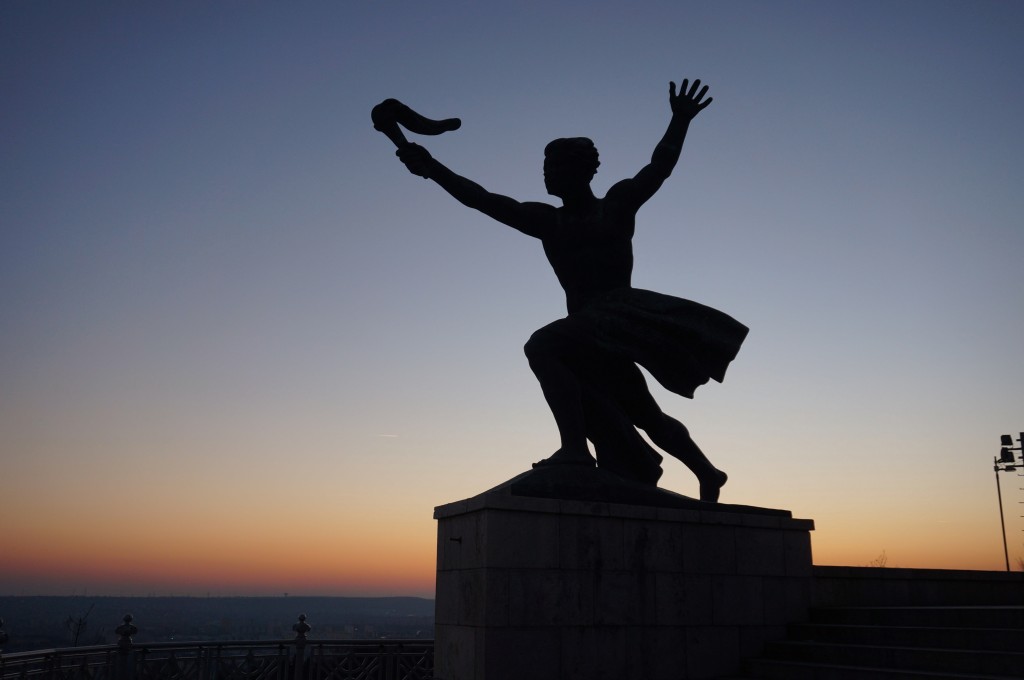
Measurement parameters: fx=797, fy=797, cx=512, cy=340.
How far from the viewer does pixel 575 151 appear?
8.27 m

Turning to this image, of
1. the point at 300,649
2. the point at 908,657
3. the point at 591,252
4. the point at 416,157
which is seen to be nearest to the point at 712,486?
the point at 908,657

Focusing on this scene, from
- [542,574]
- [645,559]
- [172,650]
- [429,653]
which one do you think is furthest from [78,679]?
[645,559]

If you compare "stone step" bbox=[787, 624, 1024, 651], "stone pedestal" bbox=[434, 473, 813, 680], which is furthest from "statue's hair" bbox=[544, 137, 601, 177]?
"stone step" bbox=[787, 624, 1024, 651]

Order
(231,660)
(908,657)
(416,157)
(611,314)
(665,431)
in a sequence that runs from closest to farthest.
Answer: (908,657)
(611,314)
(416,157)
(665,431)
(231,660)

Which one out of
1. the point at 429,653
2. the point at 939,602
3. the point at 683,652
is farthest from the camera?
the point at 429,653

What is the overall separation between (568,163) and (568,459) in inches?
120

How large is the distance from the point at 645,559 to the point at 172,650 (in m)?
6.47

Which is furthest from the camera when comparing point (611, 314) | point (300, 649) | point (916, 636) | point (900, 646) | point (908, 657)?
point (300, 649)

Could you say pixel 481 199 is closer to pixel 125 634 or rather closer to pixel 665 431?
pixel 665 431

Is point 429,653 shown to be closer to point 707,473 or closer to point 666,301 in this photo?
point 707,473

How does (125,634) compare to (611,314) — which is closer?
(611,314)

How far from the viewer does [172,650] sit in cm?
1008

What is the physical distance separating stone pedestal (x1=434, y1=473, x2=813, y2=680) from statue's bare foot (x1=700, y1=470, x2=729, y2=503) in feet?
0.72

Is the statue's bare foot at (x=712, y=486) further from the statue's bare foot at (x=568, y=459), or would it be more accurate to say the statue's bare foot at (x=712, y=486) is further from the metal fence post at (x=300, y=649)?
the metal fence post at (x=300, y=649)
